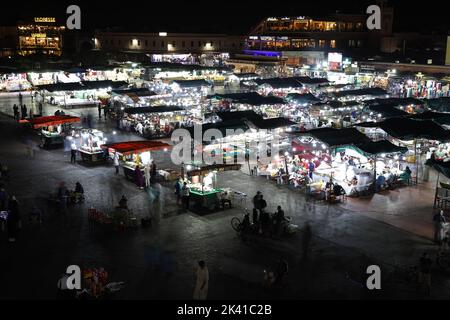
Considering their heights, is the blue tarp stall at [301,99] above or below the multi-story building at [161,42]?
below

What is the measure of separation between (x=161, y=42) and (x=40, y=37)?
29.6m

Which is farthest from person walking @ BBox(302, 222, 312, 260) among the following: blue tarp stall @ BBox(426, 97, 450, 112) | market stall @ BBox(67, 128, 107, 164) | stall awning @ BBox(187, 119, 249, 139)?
blue tarp stall @ BBox(426, 97, 450, 112)

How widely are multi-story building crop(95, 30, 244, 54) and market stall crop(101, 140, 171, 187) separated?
5513 centimetres

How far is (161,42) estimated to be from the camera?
7575 cm

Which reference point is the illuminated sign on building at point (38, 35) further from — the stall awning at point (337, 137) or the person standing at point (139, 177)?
the stall awning at point (337, 137)

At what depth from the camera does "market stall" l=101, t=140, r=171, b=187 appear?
1970 centimetres

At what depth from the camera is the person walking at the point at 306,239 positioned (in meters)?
13.3

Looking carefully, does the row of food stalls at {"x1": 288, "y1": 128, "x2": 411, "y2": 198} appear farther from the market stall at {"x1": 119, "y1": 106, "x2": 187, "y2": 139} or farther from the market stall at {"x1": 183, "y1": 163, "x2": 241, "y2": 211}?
the market stall at {"x1": 119, "y1": 106, "x2": 187, "y2": 139}

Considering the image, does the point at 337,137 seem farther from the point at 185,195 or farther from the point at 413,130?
the point at 185,195

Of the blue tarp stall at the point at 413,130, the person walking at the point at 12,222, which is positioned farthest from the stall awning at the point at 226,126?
the person walking at the point at 12,222

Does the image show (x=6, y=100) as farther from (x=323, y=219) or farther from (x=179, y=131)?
(x=323, y=219)

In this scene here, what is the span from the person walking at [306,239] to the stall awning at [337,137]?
534cm

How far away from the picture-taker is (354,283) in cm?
1170
